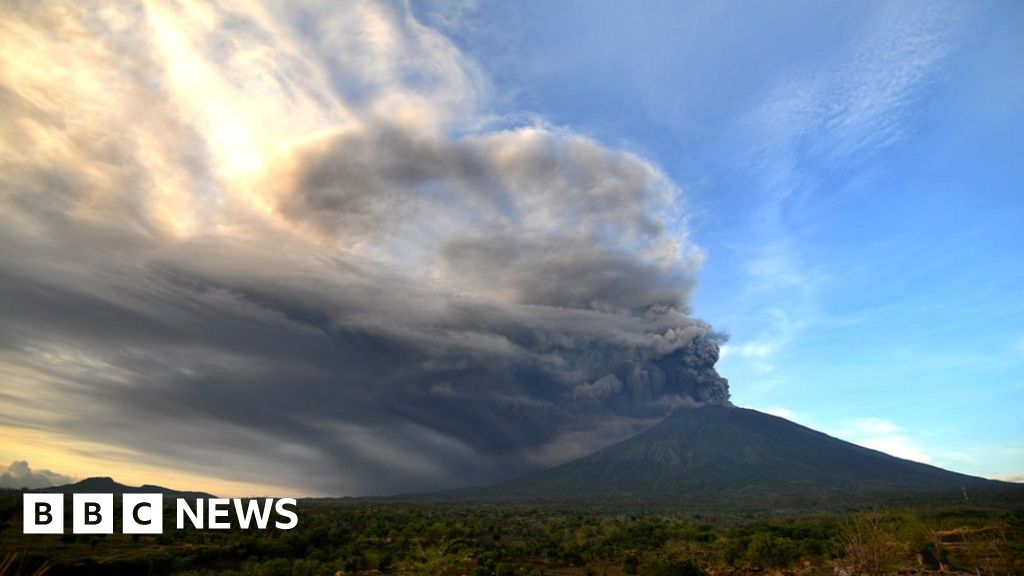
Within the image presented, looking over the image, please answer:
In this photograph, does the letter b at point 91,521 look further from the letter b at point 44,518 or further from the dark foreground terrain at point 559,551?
the dark foreground terrain at point 559,551

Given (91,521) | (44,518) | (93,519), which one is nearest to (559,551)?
(91,521)

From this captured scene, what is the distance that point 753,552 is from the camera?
4797 centimetres

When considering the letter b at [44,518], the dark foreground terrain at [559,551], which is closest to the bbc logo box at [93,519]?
the letter b at [44,518]

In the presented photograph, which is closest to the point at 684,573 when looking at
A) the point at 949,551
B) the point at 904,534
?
the point at 904,534

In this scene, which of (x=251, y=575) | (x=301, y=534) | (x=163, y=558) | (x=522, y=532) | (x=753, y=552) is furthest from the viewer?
(x=522, y=532)

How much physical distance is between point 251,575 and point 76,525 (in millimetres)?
28370

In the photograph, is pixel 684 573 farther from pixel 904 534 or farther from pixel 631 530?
pixel 631 530

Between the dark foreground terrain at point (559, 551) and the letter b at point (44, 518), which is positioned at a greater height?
the letter b at point (44, 518)

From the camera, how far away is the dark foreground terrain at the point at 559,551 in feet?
138

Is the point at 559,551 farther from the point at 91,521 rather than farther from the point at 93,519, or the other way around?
the point at 93,519

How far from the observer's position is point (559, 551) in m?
56.6

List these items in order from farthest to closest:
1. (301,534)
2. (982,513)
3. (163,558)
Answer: (982,513) → (301,534) → (163,558)

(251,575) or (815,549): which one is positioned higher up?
(251,575)

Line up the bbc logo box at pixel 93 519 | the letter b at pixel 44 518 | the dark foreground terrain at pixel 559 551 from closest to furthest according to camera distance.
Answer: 1. the dark foreground terrain at pixel 559 551
2. the letter b at pixel 44 518
3. the bbc logo box at pixel 93 519
